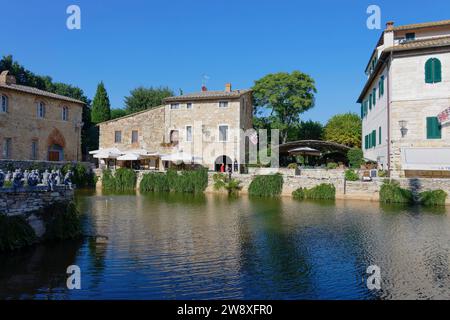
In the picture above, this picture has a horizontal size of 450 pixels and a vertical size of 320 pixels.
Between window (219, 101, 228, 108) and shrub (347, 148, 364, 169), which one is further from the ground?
window (219, 101, 228, 108)

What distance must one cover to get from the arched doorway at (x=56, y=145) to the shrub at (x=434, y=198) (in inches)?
1158

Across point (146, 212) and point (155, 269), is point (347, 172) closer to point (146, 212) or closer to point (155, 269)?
point (146, 212)

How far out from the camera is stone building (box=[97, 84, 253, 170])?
3462 centimetres

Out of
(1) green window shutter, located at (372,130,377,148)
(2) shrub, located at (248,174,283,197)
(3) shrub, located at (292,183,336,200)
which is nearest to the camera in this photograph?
(3) shrub, located at (292,183,336,200)

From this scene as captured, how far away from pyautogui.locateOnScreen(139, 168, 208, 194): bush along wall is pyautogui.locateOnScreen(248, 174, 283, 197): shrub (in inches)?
172

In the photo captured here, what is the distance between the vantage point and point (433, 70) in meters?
22.6

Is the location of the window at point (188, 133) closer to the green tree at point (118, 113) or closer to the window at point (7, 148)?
the window at point (7, 148)

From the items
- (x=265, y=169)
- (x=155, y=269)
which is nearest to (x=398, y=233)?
(x=155, y=269)

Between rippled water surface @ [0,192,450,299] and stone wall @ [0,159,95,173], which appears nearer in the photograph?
rippled water surface @ [0,192,450,299]

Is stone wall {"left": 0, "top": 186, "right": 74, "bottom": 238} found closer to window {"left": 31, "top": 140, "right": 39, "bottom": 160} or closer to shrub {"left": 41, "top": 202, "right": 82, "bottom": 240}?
shrub {"left": 41, "top": 202, "right": 82, "bottom": 240}

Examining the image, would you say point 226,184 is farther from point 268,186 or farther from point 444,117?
point 444,117

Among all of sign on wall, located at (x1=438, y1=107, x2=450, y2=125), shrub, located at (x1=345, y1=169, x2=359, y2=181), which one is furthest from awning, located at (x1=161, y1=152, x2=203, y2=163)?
sign on wall, located at (x1=438, y1=107, x2=450, y2=125)

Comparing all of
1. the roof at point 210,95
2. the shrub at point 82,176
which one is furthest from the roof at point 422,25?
the shrub at point 82,176

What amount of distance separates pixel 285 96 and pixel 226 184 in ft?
52.1
